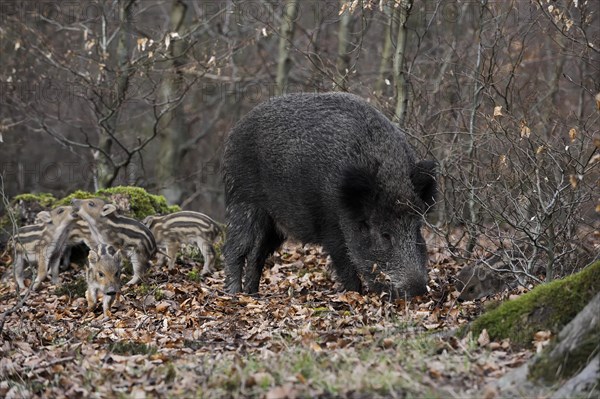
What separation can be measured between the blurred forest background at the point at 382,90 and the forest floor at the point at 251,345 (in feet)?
4.49

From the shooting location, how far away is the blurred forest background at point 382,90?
363 inches

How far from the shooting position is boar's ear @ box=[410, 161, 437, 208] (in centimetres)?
944

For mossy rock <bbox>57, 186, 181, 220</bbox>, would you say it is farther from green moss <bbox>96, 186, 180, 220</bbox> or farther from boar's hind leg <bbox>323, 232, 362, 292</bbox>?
boar's hind leg <bbox>323, 232, 362, 292</bbox>

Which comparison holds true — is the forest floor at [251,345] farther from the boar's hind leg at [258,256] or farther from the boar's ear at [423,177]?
the boar's ear at [423,177]

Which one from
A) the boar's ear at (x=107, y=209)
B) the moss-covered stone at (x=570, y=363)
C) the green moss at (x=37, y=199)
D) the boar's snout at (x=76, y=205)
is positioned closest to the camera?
the moss-covered stone at (x=570, y=363)

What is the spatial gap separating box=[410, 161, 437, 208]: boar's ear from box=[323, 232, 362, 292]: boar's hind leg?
1.04m

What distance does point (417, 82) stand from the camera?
510 inches

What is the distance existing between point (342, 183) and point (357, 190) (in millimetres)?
182

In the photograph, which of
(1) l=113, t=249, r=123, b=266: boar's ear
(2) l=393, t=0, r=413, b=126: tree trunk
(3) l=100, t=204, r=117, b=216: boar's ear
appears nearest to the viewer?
(1) l=113, t=249, r=123, b=266: boar's ear

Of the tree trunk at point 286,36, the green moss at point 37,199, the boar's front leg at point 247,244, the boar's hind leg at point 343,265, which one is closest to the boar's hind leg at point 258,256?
the boar's front leg at point 247,244

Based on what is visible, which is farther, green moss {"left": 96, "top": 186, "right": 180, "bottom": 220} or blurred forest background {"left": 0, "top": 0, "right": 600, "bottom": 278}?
green moss {"left": 96, "top": 186, "right": 180, "bottom": 220}

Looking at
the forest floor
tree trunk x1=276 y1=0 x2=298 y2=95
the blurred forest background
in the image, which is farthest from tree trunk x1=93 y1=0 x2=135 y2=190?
the forest floor

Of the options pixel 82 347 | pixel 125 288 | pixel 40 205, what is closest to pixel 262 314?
pixel 82 347

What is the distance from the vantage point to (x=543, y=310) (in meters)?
6.52
